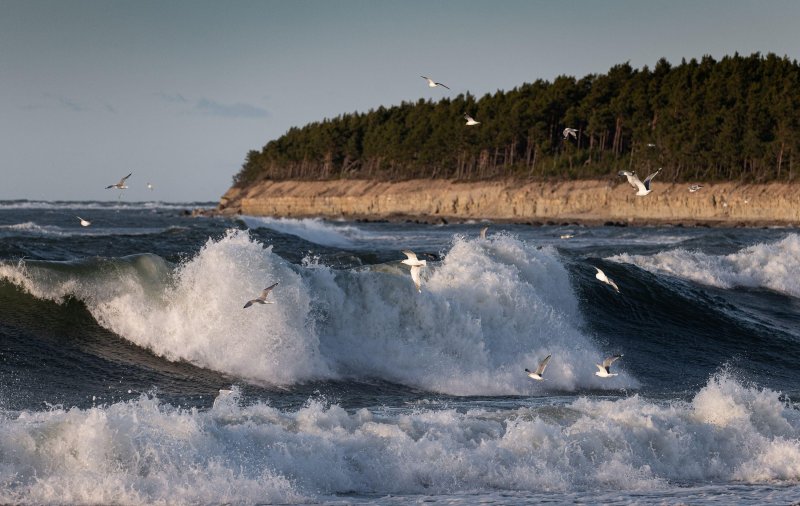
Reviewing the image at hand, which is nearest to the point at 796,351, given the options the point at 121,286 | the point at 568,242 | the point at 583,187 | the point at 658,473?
the point at 658,473

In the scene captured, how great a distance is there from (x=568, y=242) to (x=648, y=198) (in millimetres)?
36583

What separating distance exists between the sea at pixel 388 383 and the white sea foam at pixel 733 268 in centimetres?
102

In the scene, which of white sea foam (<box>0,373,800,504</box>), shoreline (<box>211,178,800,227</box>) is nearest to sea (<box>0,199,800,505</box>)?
white sea foam (<box>0,373,800,504</box>)

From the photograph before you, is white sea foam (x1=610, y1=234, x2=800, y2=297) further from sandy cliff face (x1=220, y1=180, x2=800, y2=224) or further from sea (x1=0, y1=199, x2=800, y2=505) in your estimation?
sandy cliff face (x1=220, y1=180, x2=800, y2=224)

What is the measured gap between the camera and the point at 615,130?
105250mm

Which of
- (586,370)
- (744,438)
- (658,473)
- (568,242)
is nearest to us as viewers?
(658,473)

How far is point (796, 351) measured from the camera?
20.5 metres

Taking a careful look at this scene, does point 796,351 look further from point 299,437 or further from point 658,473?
point 299,437

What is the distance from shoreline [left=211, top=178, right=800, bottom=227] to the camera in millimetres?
80500

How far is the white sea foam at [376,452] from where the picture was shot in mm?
8758

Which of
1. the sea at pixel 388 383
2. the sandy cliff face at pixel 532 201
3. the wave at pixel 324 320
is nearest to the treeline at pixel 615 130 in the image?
the sandy cliff face at pixel 532 201

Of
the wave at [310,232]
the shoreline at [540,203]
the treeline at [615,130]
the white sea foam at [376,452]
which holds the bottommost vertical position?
the white sea foam at [376,452]

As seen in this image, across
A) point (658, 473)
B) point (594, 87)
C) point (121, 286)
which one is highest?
point (594, 87)

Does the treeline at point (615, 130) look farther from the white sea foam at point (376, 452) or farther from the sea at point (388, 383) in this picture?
the white sea foam at point (376, 452)
